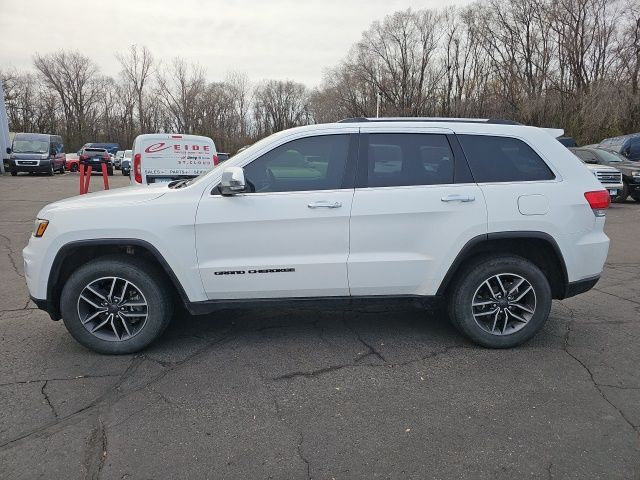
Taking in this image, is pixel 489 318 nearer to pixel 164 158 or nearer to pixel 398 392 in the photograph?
pixel 398 392

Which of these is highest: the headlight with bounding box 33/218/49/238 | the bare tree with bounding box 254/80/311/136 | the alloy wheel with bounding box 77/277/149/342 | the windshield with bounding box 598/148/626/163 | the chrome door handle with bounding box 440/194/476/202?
the bare tree with bounding box 254/80/311/136

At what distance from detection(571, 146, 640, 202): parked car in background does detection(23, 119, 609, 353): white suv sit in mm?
12359

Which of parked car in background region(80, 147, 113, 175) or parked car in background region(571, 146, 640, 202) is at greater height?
parked car in background region(80, 147, 113, 175)

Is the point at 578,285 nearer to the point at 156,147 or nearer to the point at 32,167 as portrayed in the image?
the point at 156,147

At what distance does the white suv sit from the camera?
365 centimetres

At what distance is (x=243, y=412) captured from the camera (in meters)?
3.01

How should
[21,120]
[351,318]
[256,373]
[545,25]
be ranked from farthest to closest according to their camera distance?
[21,120]
[545,25]
[351,318]
[256,373]

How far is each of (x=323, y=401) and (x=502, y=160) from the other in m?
2.45

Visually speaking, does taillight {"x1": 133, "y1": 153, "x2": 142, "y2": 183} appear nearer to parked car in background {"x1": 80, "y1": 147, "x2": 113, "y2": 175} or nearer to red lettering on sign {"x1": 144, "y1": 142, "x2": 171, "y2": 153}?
red lettering on sign {"x1": 144, "y1": 142, "x2": 171, "y2": 153}

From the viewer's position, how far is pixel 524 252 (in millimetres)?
4062

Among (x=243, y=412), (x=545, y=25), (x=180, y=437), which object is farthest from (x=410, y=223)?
(x=545, y=25)

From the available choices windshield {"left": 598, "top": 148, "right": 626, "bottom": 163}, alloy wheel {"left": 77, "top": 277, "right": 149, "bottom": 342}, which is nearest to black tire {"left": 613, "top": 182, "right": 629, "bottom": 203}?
windshield {"left": 598, "top": 148, "right": 626, "bottom": 163}

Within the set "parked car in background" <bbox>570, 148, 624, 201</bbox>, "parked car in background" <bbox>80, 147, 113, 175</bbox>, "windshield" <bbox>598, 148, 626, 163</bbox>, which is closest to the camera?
"parked car in background" <bbox>570, 148, 624, 201</bbox>

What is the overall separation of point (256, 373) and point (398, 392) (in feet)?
3.54
